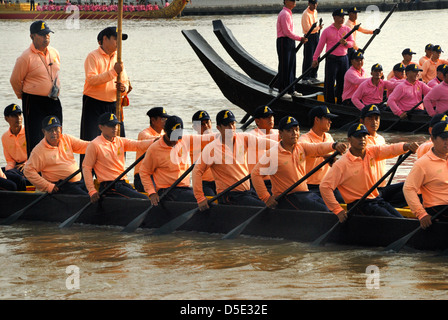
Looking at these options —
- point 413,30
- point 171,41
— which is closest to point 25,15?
point 171,41

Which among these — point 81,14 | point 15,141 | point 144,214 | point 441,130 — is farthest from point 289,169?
point 81,14

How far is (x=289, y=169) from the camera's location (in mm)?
7844

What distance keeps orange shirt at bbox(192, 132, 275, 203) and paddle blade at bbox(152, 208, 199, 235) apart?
0.21 m

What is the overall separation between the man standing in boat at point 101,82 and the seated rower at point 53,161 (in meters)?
0.53

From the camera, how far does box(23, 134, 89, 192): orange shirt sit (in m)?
8.70

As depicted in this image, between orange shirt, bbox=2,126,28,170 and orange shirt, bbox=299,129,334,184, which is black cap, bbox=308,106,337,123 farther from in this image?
orange shirt, bbox=2,126,28,170

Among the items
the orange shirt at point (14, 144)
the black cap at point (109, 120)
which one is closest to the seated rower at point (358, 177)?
the black cap at point (109, 120)

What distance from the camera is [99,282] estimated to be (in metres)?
7.02

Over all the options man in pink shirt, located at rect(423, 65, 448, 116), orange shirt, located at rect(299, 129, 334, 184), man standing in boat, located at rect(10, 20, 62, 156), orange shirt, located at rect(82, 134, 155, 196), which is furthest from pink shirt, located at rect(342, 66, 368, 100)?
man standing in boat, located at rect(10, 20, 62, 156)

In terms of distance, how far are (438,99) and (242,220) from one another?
430 cm

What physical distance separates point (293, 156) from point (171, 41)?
101ft

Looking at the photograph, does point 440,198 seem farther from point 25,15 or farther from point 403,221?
point 25,15

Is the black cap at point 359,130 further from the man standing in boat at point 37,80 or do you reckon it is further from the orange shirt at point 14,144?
the orange shirt at point 14,144

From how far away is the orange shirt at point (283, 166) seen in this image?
307 inches
